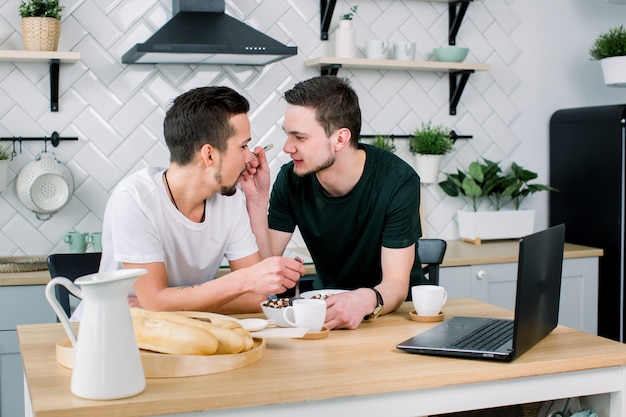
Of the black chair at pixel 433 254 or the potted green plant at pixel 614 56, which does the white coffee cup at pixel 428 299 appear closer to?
the black chair at pixel 433 254

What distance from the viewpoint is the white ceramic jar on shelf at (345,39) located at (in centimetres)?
372

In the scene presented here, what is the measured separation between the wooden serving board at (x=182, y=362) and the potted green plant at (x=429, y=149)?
2.50 m

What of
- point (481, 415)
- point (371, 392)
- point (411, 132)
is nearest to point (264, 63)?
point (411, 132)

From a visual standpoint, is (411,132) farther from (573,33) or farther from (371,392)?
(371,392)

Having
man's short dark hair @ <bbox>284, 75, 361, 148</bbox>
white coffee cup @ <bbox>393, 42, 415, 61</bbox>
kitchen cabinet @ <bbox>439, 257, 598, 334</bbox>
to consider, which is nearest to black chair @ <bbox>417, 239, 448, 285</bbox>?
man's short dark hair @ <bbox>284, 75, 361, 148</bbox>

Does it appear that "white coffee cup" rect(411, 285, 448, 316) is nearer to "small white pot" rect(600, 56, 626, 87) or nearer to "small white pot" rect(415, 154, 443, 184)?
"small white pot" rect(415, 154, 443, 184)

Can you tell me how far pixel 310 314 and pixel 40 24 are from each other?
6.73 ft

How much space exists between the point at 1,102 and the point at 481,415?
2456 millimetres

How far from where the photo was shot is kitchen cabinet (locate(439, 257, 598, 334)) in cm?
357

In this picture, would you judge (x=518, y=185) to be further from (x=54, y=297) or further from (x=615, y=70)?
(x=54, y=297)

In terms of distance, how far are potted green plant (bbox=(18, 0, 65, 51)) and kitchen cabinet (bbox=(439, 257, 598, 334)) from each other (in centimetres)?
190

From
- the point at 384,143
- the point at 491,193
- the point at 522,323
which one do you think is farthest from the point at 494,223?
the point at 522,323

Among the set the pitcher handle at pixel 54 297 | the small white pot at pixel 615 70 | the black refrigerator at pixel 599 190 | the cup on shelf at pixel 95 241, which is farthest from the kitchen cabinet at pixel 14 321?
the small white pot at pixel 615 70

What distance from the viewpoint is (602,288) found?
13.0 ft
